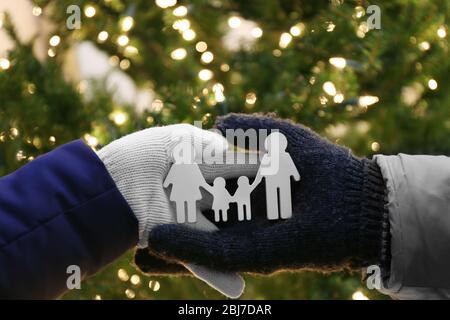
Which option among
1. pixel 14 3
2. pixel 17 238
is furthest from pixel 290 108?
pixel 14 3

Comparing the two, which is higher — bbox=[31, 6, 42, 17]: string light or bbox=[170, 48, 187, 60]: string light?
bbox=[31, 6, 42, 17]: string light

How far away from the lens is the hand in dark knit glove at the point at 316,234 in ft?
1.67

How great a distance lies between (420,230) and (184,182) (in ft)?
0.64

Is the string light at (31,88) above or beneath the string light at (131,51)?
beneath

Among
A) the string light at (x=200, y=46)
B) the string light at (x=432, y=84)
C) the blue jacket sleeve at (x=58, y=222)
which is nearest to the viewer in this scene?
the blue jacket sleeve at (x=58, y=222)

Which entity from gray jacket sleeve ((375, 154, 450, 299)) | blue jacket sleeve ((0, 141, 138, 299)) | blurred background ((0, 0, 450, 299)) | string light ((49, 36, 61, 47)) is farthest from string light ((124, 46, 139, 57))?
gray jacket sleeve ((375, 154, 450, 299))

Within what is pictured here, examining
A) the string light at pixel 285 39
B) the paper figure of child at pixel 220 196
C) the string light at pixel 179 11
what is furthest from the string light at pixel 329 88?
the paper figure of child at pixel 220 196

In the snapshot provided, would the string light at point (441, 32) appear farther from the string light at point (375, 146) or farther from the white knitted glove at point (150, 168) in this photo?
the white knitted glove at point (150, 168)

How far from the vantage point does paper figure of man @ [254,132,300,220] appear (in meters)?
0.53

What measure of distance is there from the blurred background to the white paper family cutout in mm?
214

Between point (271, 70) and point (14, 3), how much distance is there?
0.81 metres

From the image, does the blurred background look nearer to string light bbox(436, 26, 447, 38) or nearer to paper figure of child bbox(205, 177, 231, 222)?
string light bbox(436, 26, 447, 38)

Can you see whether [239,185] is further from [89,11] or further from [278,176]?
[89,11]

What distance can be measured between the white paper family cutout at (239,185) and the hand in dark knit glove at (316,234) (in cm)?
1
